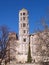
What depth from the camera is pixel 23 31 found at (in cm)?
8194

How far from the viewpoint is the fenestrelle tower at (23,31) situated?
80.3m

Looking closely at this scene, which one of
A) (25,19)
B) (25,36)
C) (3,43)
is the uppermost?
(25,19)

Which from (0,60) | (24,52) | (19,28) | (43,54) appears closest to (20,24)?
(19,28)

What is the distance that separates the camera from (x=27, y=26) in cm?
8194

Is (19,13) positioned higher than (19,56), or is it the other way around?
(19,13)

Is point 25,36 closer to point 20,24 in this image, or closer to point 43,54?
point 20,24

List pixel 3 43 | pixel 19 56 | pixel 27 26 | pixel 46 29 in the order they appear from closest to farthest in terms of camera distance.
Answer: pixel 46 29
pixel 3 43
pixel 19 56
pixel 27 26

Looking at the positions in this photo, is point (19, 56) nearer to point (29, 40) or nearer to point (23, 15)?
point (29, 40)

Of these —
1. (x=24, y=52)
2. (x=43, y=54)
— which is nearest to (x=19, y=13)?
(x=24, y=52)

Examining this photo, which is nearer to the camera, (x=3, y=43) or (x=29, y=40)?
(x=3, y=43)

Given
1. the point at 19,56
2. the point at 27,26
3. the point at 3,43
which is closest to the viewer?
the point at 3,43

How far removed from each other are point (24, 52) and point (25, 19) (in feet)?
35.0

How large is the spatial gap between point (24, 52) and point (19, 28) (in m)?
8.31

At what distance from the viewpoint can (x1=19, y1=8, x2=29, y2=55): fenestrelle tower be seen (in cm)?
8031
